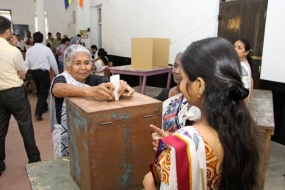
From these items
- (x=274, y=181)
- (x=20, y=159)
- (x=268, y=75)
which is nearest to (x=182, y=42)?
(x=268, y=75)

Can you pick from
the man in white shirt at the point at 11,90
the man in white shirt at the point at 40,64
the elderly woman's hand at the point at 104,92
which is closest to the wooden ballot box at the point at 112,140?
the elderly woman's hand at the point at 104,92

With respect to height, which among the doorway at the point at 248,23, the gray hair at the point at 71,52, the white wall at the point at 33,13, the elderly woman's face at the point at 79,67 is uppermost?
the white wall at the point at 33,13

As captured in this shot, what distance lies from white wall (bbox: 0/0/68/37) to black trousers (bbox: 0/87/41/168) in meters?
9.53

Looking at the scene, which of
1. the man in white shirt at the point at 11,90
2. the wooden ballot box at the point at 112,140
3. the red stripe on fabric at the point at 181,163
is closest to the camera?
the red stripe on fabric at the point at 181,163

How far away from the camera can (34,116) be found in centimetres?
444

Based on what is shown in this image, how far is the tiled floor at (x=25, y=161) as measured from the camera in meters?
2.39

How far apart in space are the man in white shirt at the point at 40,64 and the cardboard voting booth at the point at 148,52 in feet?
4.98

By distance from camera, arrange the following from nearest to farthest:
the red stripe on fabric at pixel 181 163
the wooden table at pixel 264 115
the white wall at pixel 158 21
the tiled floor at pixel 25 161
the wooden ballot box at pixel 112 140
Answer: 1. the red stripe on fabric at pixel 181 163
2. the wooden ballot box at pixel 112 140
3. the wooden table at pixel 264 115
4. the tiled floor at pixel 25 161
5. the white wall at pixel 158 21

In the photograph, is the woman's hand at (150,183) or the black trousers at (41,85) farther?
the black trousers at (41,85)

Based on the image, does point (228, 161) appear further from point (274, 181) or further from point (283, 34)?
point (283, 34)

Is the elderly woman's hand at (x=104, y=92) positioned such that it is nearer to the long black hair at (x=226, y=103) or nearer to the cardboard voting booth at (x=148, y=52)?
the long black hair at (x=226, y=103)

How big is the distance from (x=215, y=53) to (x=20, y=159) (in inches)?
111

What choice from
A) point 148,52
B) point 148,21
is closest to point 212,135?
point 148,52

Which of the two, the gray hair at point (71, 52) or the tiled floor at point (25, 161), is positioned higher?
the gray hair at point (71, 52)
